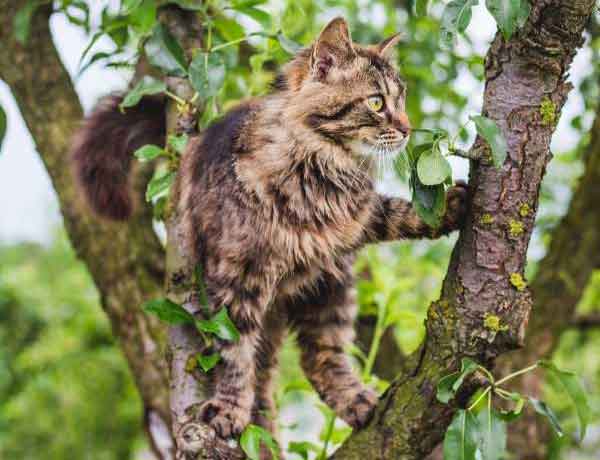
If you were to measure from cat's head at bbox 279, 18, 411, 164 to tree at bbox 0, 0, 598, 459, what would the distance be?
0.20 meters

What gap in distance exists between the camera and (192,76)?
6.59ft

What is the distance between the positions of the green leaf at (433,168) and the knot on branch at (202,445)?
2.88ft

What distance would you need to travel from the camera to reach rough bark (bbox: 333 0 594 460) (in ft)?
5.05

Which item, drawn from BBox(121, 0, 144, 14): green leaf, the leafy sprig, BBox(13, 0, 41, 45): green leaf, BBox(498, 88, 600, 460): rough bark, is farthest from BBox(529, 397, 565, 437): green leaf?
BBox(13, 0, 41, 45): green leaf

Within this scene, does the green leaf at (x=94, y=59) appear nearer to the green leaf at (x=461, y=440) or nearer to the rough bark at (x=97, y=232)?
the rough bark at (x=97, y=232)

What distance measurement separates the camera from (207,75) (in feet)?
6.59

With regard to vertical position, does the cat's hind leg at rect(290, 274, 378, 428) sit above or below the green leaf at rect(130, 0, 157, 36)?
below

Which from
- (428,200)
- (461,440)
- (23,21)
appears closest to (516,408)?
(461,440)

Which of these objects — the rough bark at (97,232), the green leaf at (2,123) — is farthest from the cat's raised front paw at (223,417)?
the green leaf at (2,123)

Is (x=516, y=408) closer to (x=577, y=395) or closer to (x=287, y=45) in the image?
(x=577, y=395)

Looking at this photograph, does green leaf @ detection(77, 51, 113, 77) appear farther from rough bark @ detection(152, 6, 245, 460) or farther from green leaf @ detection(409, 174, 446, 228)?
green leaf @ detection(409, 174, 446, 228)

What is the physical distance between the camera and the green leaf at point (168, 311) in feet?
6.08

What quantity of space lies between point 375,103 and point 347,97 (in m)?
0.08

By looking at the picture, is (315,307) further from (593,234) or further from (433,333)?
(593,234)
